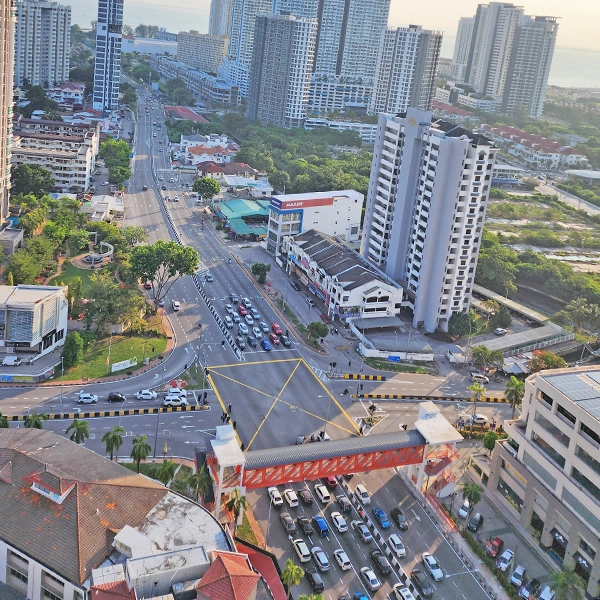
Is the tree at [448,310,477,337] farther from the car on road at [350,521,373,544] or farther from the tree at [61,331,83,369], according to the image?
the tree at [61,331,83,369]

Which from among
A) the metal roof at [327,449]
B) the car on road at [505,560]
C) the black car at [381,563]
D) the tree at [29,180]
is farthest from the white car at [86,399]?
the tree at [29,180]

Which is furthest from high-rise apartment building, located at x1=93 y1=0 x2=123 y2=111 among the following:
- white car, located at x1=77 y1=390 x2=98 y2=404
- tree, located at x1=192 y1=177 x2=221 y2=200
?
white car, located at x1=77 y1=390 x2=98 y2=404

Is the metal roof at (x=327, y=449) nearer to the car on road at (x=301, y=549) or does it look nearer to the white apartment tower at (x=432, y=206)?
the car on road at (x=301, y=549)

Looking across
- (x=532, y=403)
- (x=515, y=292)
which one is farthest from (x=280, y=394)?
(x=515, y=292)

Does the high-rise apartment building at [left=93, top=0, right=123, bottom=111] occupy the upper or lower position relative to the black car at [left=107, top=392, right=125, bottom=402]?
upper

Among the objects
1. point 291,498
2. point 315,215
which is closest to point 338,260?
point 315,215

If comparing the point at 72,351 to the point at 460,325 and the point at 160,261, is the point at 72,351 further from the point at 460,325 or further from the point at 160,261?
the point at 460,325
